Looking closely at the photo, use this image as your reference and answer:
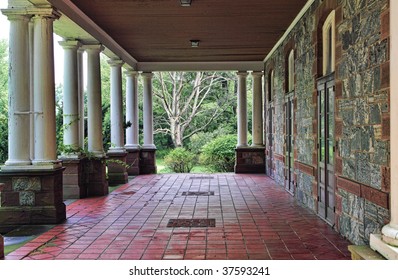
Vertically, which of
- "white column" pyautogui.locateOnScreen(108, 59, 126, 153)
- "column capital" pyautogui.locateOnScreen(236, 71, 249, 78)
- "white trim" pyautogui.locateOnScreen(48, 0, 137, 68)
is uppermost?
"white trim" pyautogui.locateOnScreen(48, 0, 137, 68)

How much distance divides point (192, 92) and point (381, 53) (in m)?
19.0

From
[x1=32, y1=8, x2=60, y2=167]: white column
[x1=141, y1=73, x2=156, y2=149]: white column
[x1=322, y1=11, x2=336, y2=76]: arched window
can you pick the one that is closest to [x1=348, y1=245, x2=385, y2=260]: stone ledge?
[x1=322, y1=11, x2=336, y2=76]: arched window

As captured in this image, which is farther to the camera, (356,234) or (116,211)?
(116,211)

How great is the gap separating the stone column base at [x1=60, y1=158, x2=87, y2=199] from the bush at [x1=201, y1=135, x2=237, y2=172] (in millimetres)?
7392

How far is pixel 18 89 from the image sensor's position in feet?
21.0

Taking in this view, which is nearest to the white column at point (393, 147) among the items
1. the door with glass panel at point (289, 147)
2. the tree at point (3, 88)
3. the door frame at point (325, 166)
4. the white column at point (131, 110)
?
the door frame at point (325, 166)

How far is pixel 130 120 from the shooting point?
13656mm

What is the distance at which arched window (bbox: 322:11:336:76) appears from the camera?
6.36 metres

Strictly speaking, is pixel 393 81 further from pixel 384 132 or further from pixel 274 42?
pixel 274 42

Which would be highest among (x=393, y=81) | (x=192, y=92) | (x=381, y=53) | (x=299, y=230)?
(x=192, y=92)

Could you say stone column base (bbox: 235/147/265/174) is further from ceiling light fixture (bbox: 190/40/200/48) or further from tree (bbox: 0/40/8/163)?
tree (bbox: 0/40/8/163)

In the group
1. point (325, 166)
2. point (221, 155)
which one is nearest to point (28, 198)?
point (325, 166)

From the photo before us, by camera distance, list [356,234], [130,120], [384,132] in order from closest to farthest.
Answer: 1. [384,132]
2. [356,234]
3. [130,120]
